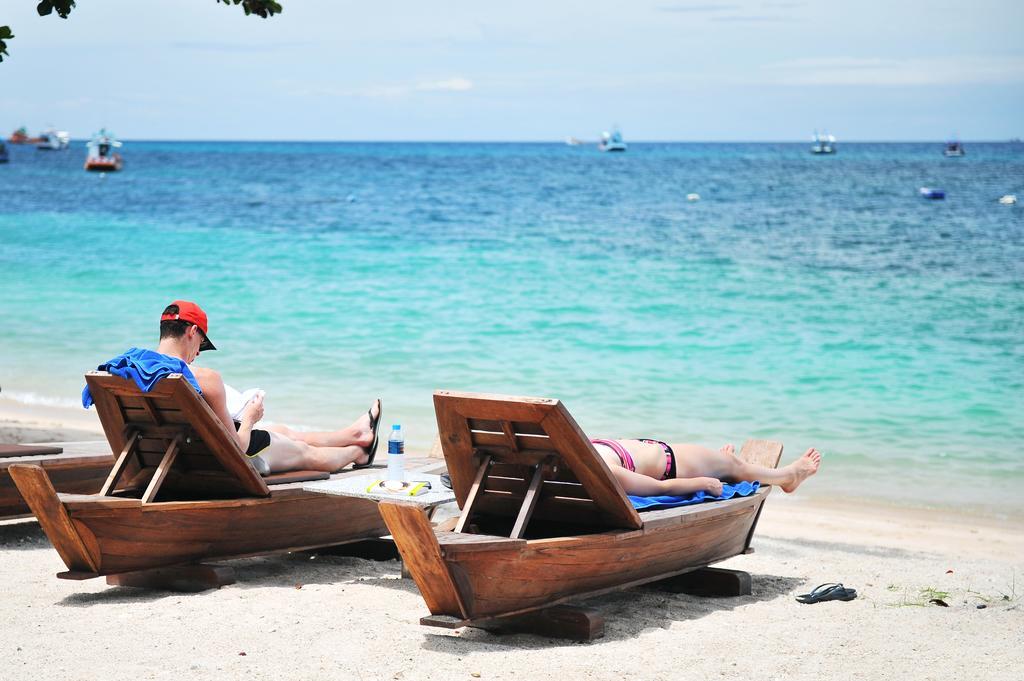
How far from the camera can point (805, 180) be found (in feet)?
185

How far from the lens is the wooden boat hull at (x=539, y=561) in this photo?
4246 mm

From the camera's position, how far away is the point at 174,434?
529cm

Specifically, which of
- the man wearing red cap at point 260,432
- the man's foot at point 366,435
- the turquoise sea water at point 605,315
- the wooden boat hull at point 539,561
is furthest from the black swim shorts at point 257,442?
the turquoise sea water at point 605,315

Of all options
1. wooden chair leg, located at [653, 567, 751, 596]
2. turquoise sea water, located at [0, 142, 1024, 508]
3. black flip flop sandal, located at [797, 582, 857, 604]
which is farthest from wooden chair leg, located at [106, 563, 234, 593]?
turquoise sea water, located at [0, 142, 1024, 508]

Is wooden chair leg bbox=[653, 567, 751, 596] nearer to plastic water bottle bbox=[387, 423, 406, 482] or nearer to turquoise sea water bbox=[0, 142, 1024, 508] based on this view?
plastic water bottle bbox=[387, 423, 406, 482]

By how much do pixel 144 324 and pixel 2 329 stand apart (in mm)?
1931

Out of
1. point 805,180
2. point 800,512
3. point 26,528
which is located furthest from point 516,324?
point 805,180

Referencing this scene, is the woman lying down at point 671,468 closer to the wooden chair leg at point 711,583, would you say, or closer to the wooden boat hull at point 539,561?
the wooden boat hull at point 539,561

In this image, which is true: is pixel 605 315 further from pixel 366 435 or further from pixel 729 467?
pixel 729 467

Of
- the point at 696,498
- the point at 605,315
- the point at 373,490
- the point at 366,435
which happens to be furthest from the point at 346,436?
the point at 605,315

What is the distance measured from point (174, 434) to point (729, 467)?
2648 millimetres

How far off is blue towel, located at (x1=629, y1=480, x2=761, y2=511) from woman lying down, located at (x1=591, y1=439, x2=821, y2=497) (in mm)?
26

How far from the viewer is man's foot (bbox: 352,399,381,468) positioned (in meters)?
6.34

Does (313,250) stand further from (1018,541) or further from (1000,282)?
(1018,541)
